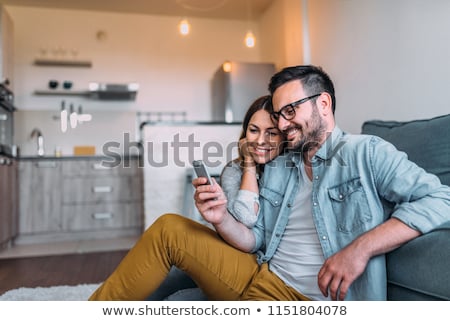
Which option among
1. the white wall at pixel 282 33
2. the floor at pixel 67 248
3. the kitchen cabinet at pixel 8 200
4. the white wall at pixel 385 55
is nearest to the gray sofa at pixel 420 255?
the white wall at pixel 385 55

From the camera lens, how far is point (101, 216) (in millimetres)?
4312

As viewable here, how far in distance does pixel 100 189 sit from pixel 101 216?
29cm

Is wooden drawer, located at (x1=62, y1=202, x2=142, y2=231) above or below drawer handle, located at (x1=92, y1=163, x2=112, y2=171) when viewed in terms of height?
below

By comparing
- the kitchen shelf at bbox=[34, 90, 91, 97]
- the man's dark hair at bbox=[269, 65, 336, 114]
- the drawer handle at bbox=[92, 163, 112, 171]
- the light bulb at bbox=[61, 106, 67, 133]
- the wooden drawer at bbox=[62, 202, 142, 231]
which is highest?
the kitchen shelf at bbox=[34, 90, 91, 97]

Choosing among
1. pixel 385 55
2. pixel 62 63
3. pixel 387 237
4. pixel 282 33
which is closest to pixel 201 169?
pixel 387 237

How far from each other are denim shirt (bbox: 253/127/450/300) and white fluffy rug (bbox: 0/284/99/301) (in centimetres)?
126

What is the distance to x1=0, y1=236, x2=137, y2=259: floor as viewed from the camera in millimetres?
3544

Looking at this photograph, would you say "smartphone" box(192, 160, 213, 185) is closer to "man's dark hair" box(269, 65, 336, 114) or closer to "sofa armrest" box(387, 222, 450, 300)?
"man's dark hair" box(269, 65, 336, 114)

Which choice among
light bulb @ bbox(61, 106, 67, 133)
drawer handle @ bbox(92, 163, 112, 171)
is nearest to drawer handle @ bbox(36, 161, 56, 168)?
drawer handle @ bbox(92, 163, 112, 171)

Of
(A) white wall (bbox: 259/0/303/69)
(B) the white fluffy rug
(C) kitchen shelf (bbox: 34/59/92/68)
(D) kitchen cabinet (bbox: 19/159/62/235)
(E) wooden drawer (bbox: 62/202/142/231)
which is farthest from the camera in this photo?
(C) kitchen shelf (bbox: 34/59/92/68)

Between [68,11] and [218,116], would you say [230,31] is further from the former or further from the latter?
[68,11]

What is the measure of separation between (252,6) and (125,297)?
454 centimetres

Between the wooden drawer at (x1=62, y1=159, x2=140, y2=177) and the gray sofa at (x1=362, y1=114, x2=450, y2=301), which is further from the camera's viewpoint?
the wooden drawer at (x1=62, y1=159, x2=140, y2=177)

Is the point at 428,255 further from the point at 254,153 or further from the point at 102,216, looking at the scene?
the point at 102,216
